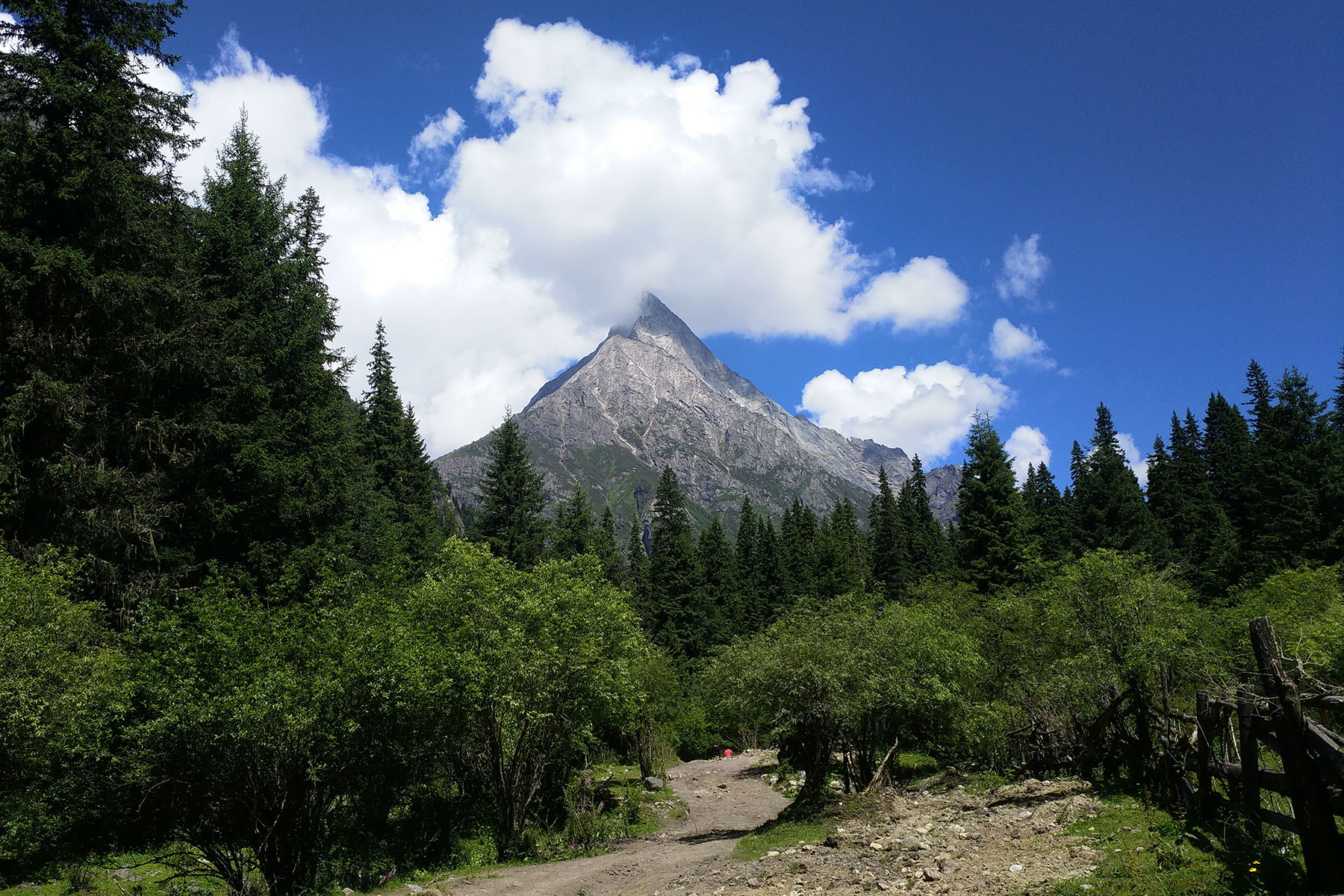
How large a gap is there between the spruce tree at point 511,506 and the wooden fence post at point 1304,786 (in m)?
41.4

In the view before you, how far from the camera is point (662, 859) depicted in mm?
18547

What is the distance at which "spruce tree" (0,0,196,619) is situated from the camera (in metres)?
16.9

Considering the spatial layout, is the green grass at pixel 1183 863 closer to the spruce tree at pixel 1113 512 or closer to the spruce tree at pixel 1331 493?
the spruce tree at pixel 1331 493

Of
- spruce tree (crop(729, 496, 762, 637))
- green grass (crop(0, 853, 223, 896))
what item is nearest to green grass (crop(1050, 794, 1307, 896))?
green grass (crop(0, 853, 223, 896))

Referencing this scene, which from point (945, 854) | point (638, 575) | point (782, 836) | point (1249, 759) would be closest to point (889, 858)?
point (945, 854)

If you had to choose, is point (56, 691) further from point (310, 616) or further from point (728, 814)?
point (728, 814)

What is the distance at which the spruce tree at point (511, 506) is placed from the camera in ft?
151

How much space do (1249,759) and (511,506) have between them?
141 feet

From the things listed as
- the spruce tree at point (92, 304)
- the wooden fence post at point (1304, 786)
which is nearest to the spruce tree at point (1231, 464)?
the wooden fence post at point (1304, 786)

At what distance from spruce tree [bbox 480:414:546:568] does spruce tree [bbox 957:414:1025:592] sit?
97.7ft

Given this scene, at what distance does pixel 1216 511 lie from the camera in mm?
52906

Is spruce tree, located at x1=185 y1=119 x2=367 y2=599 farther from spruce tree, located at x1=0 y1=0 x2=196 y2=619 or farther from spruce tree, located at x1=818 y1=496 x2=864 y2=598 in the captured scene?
spruce tree, located at x1=818 y1=496 x2=864 y2=598

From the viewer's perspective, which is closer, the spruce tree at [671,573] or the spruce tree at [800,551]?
the spruce tree at [671,573]

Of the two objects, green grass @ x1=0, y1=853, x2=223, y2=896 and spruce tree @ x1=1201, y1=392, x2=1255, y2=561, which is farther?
spruce tree @ x1=1201, y1=392, x2=1255, y2=561
